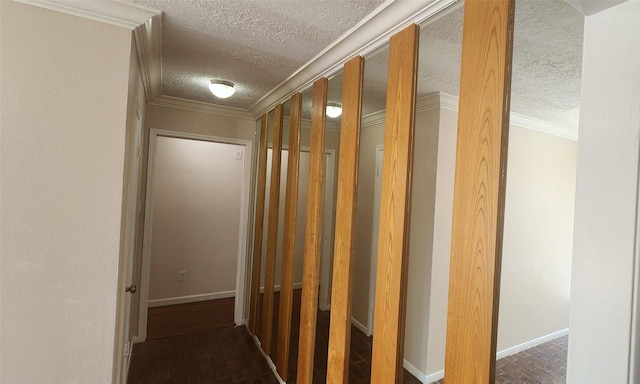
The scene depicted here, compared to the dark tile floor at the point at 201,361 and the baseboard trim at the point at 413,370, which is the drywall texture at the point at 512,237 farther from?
the dark tile floor at the point at 201,361

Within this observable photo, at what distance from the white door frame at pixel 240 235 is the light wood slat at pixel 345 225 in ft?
6.26

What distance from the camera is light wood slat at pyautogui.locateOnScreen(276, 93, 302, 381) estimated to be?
6.91 ft

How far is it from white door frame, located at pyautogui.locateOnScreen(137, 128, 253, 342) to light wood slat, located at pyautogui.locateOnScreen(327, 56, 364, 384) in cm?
191

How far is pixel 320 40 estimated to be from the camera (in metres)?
1.59

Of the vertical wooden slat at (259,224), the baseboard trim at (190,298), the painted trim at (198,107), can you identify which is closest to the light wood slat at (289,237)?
the vertical wooden slat at (259,224)

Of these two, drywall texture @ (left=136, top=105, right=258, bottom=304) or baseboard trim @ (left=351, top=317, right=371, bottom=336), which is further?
drywall texture @ (left=136, top=105, right=258, bottom=304)

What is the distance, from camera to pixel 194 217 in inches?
157

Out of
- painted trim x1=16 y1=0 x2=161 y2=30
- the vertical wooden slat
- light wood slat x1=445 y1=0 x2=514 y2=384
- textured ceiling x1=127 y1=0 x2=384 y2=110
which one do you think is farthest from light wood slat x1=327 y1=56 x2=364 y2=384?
the vertical wooden slat

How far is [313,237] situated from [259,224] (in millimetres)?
1226

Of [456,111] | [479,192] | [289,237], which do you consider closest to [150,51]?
[289,237]

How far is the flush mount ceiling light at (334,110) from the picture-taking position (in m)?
1.71

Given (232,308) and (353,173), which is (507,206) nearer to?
(353,173)

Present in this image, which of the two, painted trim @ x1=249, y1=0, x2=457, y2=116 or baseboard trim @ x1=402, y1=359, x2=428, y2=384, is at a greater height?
painted trim @ x1=249, y1=0, x2=457, y2=116

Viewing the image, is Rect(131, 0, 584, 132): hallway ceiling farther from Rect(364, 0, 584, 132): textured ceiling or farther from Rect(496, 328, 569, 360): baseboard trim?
Rect(496, 328, 569, 360): baseboard trim
